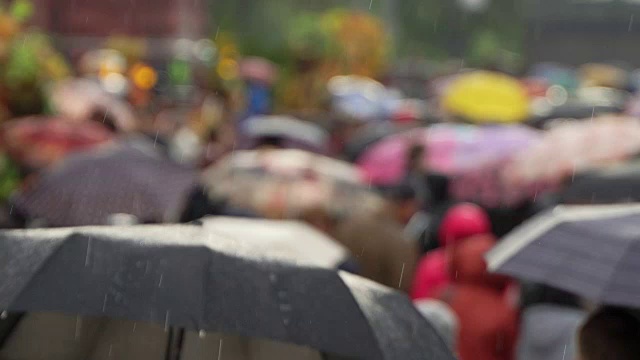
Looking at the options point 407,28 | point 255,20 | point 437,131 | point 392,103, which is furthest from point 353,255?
point 407,28

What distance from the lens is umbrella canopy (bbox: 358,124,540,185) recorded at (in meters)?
12.8

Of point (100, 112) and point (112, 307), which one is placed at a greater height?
point (112, 307)

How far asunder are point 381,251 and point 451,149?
535 centimetres

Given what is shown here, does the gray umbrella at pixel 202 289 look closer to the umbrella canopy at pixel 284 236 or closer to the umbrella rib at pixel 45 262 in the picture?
the umbrella rib at pixel 45 262

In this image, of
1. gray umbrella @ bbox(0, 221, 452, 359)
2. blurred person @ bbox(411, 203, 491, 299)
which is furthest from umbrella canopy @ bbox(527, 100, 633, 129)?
gray umbrella @ bbox(0, 221, 452, 359)

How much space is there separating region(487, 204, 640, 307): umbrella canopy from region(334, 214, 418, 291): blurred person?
235 cm

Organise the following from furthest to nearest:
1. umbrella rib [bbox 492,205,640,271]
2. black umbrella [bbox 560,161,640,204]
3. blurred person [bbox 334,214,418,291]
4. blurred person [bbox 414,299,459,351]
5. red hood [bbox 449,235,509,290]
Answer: black umbrella [bbox 560,161,640,204] → blurred person [bbox 334,214,418,291] → red hood [bbox 449,235,509,290] → blurred person [bbox 414,299,459,351] → umbrella rib [bbox 492,205,640,271]

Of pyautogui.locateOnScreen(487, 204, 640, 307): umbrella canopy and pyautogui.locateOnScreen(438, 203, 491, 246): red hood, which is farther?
pyautogui.locateOnScreen(438, 203, 491, 246): red hood

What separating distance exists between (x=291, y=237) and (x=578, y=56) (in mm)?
87283

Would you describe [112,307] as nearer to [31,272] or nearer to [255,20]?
[31,272]

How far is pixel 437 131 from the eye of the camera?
47.0 ft

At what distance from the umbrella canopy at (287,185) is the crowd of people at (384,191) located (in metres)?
0.02

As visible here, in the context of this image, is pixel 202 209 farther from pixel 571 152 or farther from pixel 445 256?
pixel 571 152

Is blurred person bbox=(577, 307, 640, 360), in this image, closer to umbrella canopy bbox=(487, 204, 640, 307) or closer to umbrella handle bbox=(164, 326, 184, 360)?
umbrella canopy bbox=(487, 204, 640, 307)
